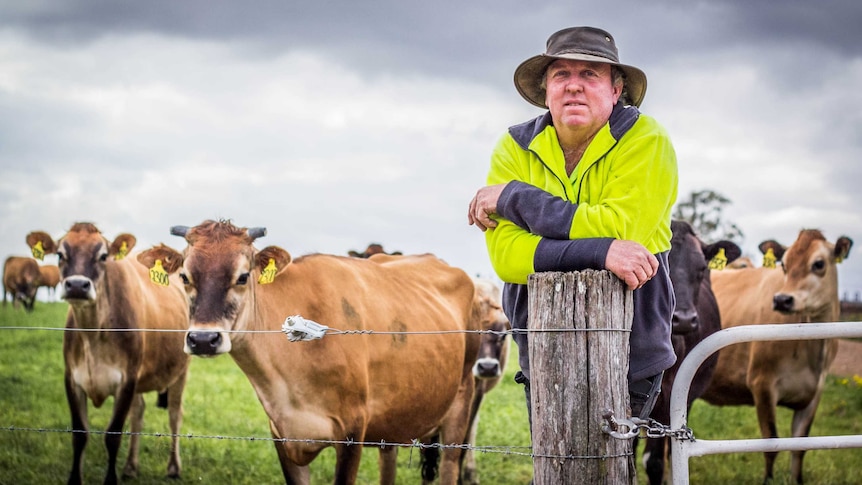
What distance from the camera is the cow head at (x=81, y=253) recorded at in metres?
7.84

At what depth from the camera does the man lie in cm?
301

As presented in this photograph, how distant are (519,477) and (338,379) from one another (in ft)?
11.9

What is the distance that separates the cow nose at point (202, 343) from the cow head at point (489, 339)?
3.12 meters

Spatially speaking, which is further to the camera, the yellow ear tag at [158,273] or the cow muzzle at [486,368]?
the cow muzzle at [486,368]

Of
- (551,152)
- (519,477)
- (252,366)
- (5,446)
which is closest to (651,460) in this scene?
(519,477)

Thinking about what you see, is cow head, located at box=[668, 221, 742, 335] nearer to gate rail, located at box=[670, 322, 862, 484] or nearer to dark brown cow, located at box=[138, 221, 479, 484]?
dark brown cow, located at box=[138, 221, 479, 484]

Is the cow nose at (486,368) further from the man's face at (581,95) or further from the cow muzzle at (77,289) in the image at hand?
the man's face at (581,95)

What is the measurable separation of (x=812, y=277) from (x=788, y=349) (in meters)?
0.88

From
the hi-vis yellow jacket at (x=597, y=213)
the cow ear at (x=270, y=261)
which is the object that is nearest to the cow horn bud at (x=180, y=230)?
the cow ear at (x=270, y=261)

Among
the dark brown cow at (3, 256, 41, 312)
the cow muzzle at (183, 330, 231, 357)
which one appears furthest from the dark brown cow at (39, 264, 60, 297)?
the cow muzzle at (183, 330, 231, 357)

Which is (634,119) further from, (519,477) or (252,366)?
(519,477)

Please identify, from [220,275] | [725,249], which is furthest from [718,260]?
[220,275]

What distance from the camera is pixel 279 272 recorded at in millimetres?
5883

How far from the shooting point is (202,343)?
202 inches
